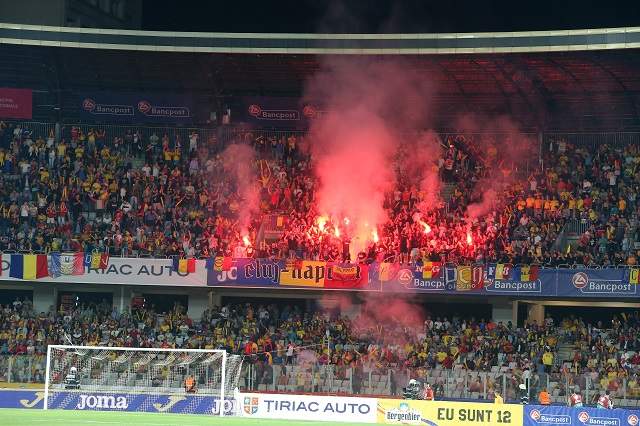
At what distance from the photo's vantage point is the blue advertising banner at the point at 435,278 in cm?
3234

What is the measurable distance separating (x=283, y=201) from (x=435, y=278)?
6.65 m

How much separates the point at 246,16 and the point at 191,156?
16421 mm

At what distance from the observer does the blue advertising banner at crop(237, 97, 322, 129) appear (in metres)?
39.8

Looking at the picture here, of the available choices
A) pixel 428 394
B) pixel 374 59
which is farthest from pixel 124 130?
pixel 428 394

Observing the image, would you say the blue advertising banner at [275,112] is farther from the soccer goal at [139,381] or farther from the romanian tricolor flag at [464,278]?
the soccer goal at [139,381]

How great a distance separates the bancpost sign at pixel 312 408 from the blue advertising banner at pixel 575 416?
371 centimetres

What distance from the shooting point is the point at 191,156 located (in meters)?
39.2

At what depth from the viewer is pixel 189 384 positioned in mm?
27453

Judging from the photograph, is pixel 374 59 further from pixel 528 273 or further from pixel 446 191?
pixel 528 273

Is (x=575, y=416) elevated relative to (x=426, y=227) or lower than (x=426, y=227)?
lower

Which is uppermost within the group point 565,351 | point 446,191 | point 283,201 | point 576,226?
point 446,191

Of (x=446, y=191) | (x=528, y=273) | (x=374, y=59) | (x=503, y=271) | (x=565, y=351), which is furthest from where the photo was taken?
(x=446, y=191)

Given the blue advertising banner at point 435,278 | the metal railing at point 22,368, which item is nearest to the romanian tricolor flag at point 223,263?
the blue advertising banner at point 435,278

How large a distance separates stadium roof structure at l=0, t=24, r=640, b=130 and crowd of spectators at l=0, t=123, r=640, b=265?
155 cm
